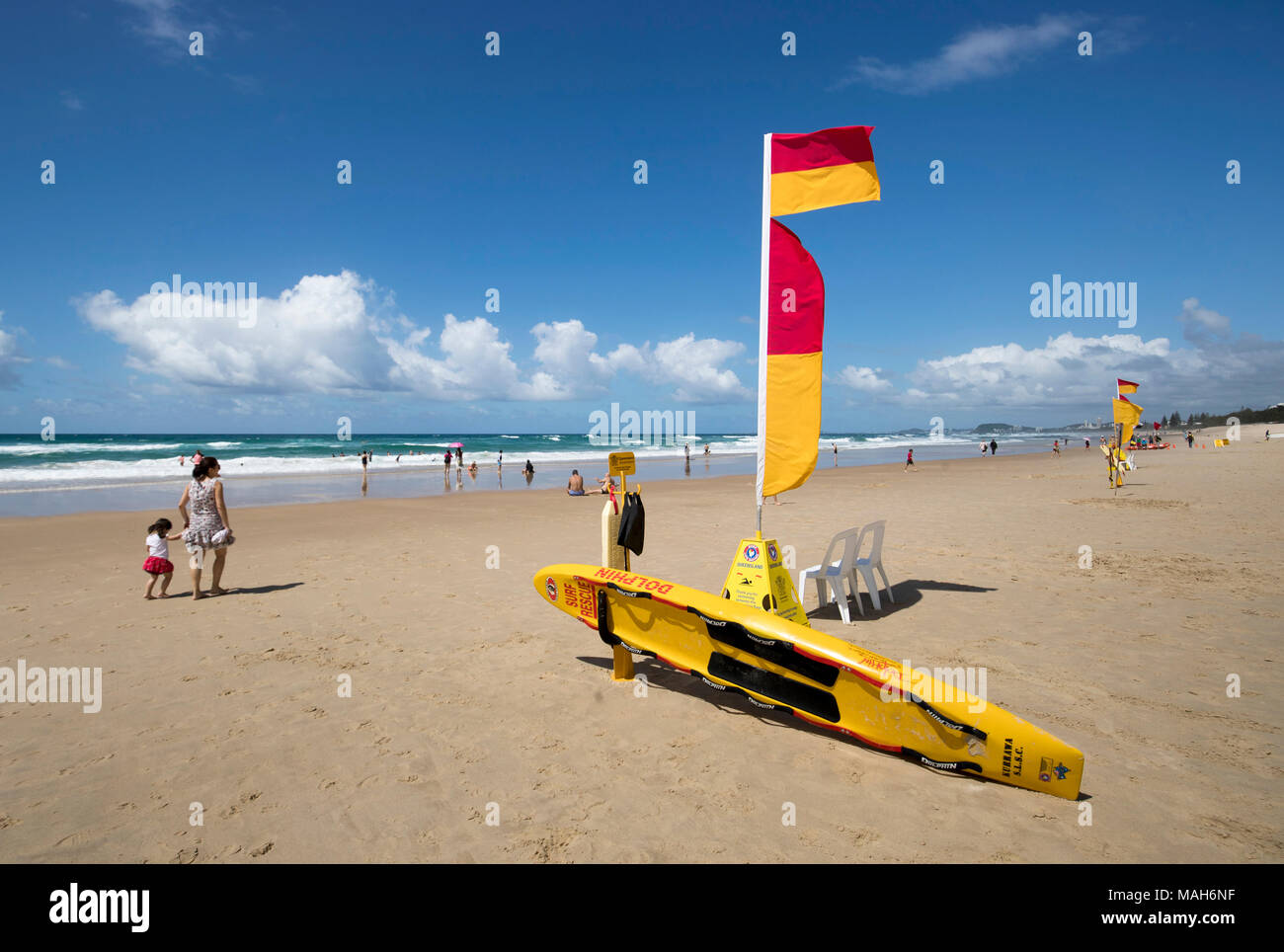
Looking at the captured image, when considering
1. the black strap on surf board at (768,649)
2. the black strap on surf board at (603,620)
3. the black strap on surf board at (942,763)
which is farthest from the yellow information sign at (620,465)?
the black strap on surf board at (942,763)

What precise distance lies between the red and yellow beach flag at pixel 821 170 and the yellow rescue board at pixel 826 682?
3.59 m

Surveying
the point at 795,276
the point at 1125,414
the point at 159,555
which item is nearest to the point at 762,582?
the point at 795,276

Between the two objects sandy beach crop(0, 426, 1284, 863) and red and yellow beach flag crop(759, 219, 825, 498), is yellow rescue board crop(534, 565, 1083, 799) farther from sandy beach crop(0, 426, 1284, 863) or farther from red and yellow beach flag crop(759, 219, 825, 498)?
red and yellow beach flag crop(759, 219, 825, 498)

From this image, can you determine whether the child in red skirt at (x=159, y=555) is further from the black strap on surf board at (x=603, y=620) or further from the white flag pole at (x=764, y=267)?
the white flag pole at (x=764, y=267)

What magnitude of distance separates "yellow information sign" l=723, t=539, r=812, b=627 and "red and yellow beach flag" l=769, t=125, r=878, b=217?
9.95ft

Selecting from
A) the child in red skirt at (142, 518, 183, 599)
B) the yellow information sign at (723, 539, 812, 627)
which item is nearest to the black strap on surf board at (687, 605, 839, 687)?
the yellow information sign at (723, 539, 812, 627)

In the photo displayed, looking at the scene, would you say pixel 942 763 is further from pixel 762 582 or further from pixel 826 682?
pixel 762 582

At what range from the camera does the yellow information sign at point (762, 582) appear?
5.44 metres

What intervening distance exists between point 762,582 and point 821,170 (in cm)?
367

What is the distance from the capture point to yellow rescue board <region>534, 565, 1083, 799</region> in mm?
3562

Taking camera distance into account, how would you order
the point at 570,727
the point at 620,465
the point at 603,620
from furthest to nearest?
the point at 620,465 < the point at 603,620 < the point at 570,727

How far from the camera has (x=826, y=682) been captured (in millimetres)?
4082
